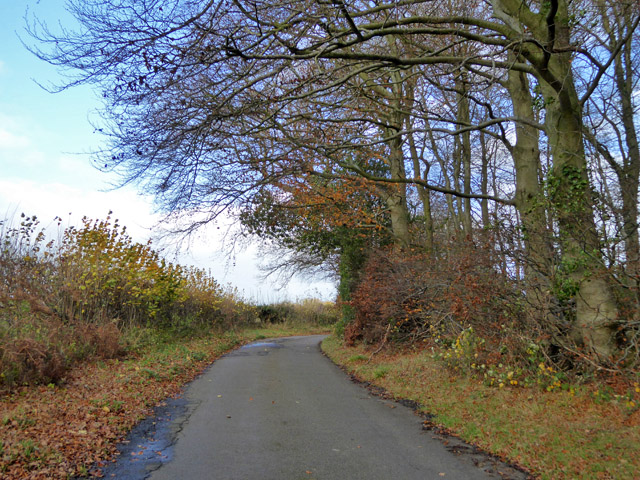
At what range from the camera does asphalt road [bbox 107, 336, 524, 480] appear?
5082mm

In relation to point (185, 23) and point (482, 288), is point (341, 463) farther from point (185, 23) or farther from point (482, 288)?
point (185, 23)

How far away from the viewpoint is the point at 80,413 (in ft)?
23.6

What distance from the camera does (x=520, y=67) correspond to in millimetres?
9023

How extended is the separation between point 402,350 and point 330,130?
7217 millimetres

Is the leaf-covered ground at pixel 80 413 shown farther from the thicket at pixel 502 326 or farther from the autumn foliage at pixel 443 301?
the autumn foliage at pixel 443 301

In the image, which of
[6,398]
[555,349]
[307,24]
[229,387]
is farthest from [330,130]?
[6,398]

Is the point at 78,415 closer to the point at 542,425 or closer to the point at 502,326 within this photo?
the point at 542,425

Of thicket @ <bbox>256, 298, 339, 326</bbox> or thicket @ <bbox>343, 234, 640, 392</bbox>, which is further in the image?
thicket @ <bbox>256, 298, 339, 326</bbox>

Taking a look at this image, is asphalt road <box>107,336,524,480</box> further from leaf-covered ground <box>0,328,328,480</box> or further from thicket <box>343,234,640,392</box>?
thicket <box>343,234,640,392</box>

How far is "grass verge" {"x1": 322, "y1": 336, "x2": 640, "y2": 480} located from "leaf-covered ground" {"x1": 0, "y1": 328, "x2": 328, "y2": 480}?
4770 millimetres

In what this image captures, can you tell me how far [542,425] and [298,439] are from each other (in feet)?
10.7

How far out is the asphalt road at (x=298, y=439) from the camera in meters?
5.08

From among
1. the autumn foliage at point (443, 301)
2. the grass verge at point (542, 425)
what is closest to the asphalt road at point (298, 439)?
the grass verge at point (542, 425)

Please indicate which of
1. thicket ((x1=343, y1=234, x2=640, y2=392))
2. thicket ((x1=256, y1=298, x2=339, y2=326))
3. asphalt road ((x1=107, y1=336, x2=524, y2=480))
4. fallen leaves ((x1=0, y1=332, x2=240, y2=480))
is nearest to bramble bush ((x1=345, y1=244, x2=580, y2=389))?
thicket ((x1=343, y1=234, x2=640, y2=392))
